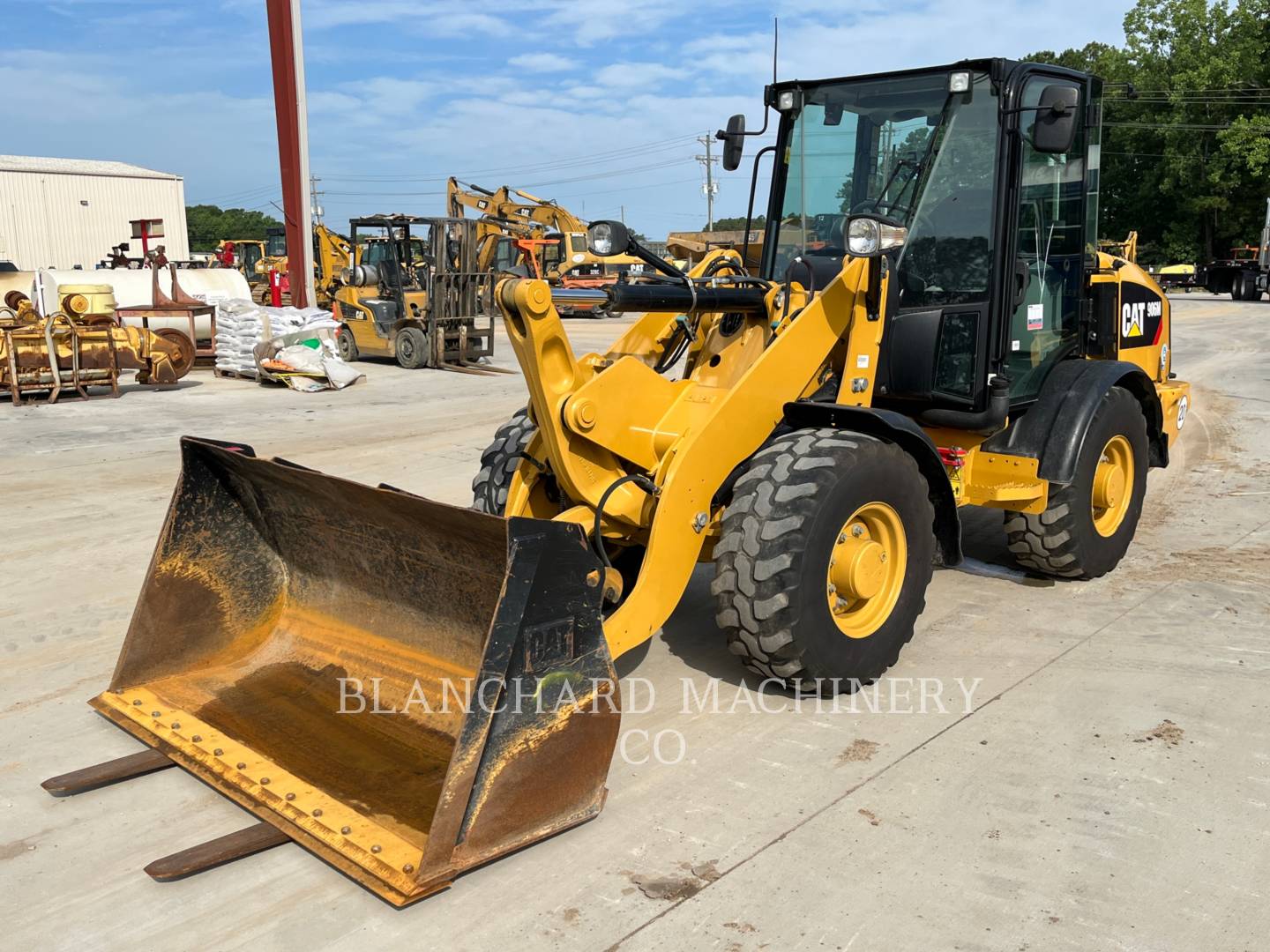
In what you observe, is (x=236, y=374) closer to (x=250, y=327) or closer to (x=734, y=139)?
(x=250, y=327)

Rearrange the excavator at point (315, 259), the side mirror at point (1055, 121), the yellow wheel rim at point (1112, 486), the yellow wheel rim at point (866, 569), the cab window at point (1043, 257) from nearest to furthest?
1. the yellow wheel rim at point (866, 569)
2. the side mirror at point (1055, 121)
3. the cab window at point (1043, 257)
4. the yellow wheel rim at point (1112, 486)
5. the excavator at point (315, 259)

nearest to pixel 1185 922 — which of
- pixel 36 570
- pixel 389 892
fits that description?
pixel 389 892

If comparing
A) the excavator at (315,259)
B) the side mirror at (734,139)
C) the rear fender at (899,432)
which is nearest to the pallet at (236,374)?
the excavator at (315,259)

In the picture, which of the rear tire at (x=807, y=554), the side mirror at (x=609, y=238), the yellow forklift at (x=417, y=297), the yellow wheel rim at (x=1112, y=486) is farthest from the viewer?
the yellow forklift at (x=417, y=297)

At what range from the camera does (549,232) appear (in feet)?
106

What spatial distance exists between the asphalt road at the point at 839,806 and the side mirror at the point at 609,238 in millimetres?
1735

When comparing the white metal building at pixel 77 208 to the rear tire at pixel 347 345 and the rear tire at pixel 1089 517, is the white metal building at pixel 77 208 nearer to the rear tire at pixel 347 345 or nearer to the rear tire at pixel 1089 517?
the rear tire at pixel 347 345

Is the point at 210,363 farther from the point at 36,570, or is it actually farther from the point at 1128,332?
the point at 1128,332

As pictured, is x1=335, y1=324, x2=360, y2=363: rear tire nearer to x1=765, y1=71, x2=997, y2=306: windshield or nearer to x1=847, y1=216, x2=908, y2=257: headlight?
x1=765, y1=71, x2=997, y2=306: windshield

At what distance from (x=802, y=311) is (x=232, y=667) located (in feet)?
8.62

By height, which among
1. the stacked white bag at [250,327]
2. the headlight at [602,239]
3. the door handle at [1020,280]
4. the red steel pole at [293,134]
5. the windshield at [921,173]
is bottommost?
the stacked white bag at [250,327]

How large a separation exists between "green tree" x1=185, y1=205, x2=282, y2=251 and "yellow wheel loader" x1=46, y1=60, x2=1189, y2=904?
73.6m

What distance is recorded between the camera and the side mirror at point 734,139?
5566 millimetres

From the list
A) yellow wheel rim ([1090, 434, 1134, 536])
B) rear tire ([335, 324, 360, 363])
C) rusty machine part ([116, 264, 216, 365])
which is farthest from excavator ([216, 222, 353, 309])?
yellow wheel rim ([1090, 434, 1134, 536])
